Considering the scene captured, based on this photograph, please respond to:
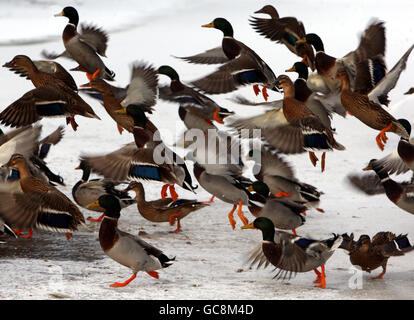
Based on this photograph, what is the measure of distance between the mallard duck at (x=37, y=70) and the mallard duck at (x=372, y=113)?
7.05ft

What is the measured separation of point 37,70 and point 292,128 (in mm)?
2040

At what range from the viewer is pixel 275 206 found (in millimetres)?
5145

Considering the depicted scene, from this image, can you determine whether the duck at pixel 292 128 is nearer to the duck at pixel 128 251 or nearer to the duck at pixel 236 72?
the duck at pixel 236 72

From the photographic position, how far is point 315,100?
6172mm

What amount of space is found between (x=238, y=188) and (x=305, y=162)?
1972mm

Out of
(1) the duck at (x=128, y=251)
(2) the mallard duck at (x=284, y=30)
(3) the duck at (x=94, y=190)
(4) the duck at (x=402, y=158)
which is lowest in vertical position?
(1) the duck at (x=128, y=251)

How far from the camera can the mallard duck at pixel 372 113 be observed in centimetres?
570

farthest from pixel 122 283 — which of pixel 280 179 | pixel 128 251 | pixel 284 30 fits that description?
pixel 284 30

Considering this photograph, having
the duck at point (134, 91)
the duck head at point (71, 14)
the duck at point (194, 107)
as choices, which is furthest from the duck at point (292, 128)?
the duck head at point (71, 14)

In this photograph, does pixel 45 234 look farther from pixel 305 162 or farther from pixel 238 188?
pixel 305 162

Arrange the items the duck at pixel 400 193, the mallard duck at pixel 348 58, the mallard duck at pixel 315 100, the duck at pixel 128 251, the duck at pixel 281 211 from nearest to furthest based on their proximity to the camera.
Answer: the duck at pixel 128 251 → the duck at pixel 281 211 → the duck at pixel 400 193 → the mallard duck at pixel 315 100 → the mallard duck at pixel 348 58

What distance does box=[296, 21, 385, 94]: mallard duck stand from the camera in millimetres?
6398

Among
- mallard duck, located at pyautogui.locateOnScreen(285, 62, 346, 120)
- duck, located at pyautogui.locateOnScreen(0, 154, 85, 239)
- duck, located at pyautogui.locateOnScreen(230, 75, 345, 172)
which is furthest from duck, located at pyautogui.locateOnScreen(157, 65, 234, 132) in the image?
duck, located at pyautogui.locateOnScreen(0, 154, 85, 239)

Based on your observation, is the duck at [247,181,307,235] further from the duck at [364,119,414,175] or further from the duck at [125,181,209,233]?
the duck at [364,119,414,175]
